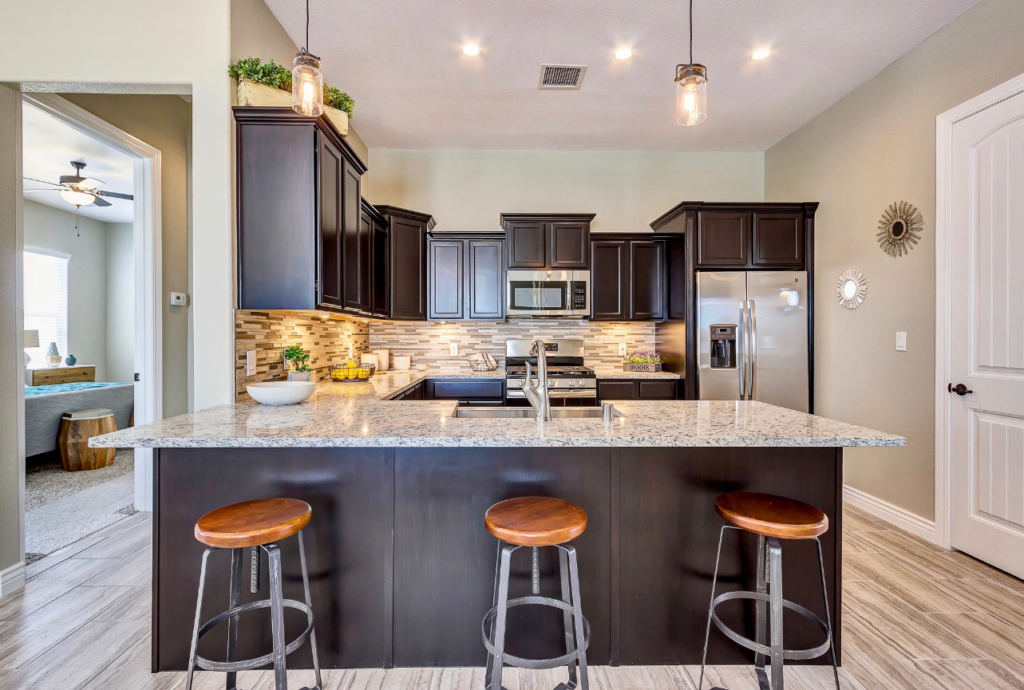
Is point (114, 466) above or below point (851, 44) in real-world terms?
below

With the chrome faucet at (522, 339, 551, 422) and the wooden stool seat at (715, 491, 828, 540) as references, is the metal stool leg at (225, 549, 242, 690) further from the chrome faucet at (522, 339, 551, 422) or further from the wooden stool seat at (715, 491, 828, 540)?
the wooden stool seat at (715, 491, 828, 540)

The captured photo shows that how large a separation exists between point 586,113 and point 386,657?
151 inches

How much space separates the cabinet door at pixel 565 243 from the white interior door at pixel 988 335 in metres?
2.46

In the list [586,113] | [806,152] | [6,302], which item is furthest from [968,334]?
[6,302]

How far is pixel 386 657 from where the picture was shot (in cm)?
167

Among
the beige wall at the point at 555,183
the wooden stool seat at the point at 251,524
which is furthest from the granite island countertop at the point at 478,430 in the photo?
the beige wall at the point at 555,183

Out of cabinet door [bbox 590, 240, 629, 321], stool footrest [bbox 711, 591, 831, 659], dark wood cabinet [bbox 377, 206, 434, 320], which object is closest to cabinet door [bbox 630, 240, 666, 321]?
cabinet door [bbox 590, 240, 629, 321]

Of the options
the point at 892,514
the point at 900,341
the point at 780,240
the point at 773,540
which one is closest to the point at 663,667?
the point at 773,540

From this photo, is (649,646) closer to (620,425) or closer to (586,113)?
(620,425)

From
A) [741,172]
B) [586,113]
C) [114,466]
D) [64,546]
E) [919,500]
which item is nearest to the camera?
[64,546]

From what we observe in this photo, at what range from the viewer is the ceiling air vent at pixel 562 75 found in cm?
313

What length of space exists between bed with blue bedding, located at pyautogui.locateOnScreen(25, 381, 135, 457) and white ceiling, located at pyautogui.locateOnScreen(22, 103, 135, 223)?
2079 millimetres

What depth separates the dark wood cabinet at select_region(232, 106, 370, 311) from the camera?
7.38 ft

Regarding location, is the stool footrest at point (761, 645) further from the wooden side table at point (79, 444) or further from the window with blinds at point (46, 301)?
the window with blinds at point (46, 301)
